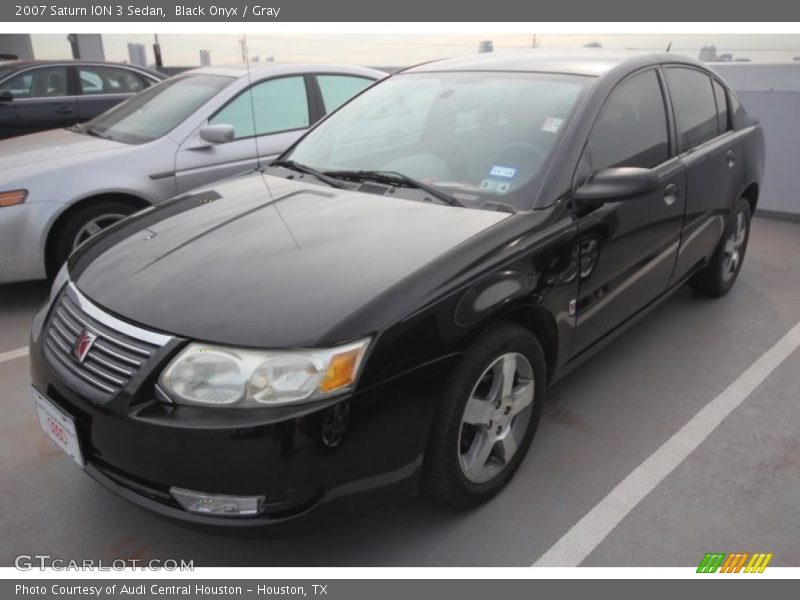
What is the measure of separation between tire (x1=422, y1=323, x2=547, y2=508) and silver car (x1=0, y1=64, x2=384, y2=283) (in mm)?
A: 2827

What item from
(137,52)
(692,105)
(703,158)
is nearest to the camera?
(703,158)

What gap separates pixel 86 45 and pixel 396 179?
17007 mm

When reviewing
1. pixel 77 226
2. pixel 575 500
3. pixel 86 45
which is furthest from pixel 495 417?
pixel 86 45

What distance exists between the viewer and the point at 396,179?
2.81m

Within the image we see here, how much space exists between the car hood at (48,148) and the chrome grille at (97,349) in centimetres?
249

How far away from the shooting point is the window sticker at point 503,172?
8.70ft

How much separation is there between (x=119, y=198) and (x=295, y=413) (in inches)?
125

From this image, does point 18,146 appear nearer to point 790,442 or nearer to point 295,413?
point 295,413

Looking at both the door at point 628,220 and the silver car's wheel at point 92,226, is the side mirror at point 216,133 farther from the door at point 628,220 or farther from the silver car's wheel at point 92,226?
the door at point 628,220

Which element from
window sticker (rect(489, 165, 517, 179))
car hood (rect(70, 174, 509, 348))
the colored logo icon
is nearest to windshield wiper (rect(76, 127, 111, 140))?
car hood (rect(70, 174, 509, 348))

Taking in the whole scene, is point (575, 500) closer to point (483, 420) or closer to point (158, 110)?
point (483, 420)

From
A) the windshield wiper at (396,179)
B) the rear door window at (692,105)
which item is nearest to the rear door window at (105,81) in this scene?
the windshield wiper at (396,179)

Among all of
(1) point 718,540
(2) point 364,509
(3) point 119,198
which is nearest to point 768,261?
(1) point 718,540

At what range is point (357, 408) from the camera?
187 cm
